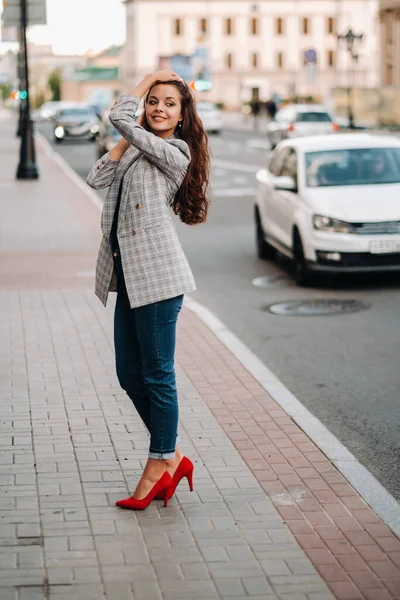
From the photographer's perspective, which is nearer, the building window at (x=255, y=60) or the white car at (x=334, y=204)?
the white car at (x=334, y=204)

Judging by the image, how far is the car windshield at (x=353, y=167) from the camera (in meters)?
13.3

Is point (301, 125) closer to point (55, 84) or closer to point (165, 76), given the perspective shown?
point (165, 76)

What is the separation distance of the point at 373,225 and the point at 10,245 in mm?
5892

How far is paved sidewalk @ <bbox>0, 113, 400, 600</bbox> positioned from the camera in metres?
4.61

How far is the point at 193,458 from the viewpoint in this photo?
6281 millimetres

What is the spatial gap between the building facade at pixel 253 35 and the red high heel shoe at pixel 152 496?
13288 cm

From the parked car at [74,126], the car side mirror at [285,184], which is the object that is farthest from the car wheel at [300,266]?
the parked car at [74,126]

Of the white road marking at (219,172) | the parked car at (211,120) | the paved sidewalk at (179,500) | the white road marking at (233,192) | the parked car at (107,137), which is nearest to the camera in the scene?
the paved sidewalk at (179,500)

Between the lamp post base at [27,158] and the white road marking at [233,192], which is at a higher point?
the lamp post base at [27,158]

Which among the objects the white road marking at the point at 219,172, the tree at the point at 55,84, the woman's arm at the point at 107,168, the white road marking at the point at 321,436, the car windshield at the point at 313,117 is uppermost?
the tree at the point at 55,84

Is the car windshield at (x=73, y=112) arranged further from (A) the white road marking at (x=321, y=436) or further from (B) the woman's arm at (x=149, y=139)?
(B) the woman's arm at (x=149, y=139)

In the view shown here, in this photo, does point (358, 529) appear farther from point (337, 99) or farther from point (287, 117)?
point (337, 99)

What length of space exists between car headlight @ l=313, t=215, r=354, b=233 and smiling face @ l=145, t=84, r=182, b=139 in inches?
278

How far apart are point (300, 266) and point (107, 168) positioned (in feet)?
24.5
